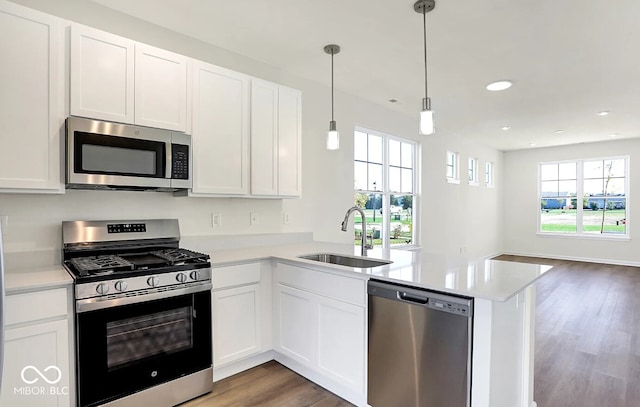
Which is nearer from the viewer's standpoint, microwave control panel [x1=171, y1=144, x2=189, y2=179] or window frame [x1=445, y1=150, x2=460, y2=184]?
microwave control panel [x1=171, y1=144, x2=189, y2=179]

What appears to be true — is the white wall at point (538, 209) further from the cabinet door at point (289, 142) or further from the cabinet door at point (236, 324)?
the cabinet door at point (236, 324)

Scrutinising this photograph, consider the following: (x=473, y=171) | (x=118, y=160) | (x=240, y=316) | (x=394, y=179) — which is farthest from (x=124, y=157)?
(x=473, y=171)

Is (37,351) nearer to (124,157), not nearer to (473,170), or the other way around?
(124,157)

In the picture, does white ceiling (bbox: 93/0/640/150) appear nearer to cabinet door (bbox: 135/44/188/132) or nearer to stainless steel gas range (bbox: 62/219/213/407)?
cabinet door (bbox: 135/44/188/132)

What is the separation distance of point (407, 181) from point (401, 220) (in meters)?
0.62

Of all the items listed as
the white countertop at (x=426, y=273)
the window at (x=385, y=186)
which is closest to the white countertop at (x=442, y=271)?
the white countertop at (x=426, y=273)

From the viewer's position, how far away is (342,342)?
217cm

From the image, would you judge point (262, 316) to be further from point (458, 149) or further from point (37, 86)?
point (458, 149)

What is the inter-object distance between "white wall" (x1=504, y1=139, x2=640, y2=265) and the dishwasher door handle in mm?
7979

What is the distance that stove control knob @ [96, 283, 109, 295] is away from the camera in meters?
1.83

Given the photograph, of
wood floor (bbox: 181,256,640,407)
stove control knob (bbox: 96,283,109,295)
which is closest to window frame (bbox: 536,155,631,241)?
wood floor (bbox: 181,256,640,407)

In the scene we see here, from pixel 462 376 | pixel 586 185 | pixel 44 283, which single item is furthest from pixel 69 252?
pixel 586 185

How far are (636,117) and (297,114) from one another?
17.9 feet

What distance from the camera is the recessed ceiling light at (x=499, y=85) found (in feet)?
12.4
